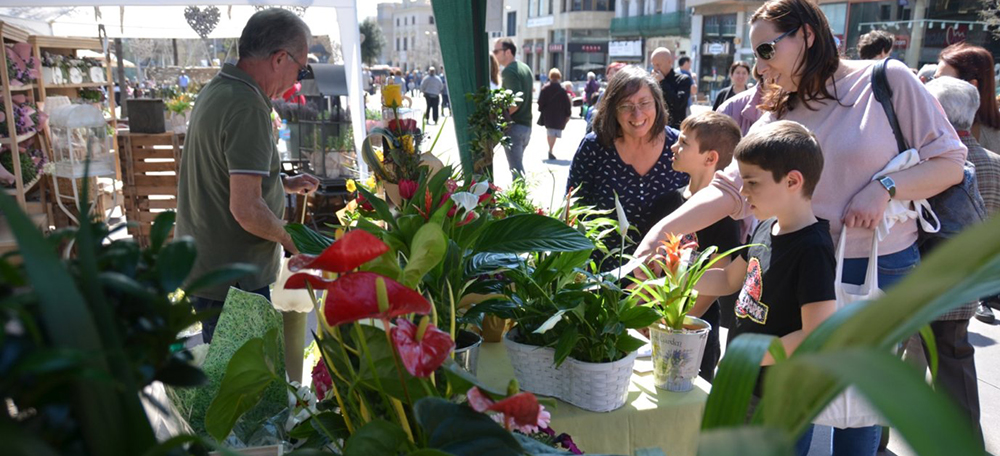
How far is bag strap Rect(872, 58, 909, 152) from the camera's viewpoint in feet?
6.77

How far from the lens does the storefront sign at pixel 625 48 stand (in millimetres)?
38625

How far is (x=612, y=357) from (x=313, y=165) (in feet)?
16.1

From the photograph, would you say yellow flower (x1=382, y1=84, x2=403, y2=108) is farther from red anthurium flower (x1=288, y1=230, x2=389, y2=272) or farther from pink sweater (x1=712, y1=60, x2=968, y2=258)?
red anthurium flower (x1=288, y1=230, x2=389, y2=272)

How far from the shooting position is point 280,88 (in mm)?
2477

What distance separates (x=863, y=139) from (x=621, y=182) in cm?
93

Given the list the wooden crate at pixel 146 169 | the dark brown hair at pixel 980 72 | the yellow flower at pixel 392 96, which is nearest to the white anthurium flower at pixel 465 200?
the yellow flower at pixel 392 96

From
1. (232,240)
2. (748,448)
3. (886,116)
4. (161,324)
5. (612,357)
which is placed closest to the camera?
(748,448)

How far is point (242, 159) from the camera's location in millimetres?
2271

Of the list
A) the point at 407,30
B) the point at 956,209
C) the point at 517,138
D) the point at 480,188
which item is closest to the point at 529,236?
the point at 480,188

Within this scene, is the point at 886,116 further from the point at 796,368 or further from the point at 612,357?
the point at 796,368

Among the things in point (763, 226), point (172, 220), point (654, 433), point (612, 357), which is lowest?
point (654, 433)

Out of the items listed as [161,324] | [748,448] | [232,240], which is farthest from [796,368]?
[232,240]

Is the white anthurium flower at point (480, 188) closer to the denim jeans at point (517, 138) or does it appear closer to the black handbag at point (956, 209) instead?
the black handbag at point (956, 209)

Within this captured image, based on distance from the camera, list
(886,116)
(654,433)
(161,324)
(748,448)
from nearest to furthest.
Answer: (748,448)
(161,324)
(654,433)
(886,116)
